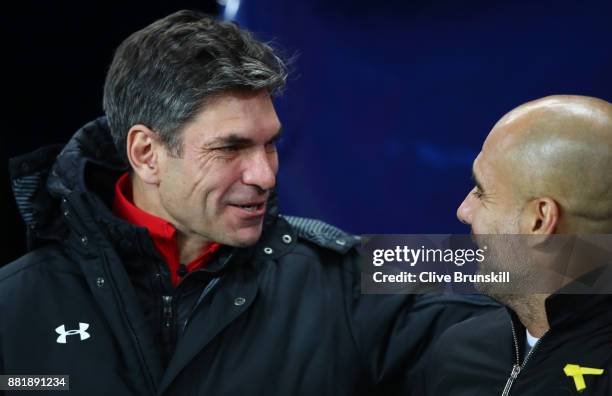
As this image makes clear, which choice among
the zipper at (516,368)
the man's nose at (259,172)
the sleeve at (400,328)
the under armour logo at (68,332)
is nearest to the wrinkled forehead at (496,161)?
the zipper at (516,368)

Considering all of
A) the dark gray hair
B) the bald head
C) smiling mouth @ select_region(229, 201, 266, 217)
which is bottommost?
the bald head

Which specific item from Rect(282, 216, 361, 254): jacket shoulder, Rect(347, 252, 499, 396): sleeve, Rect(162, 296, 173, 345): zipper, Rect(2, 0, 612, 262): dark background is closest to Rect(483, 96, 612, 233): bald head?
Rect(347, 252, 499, 396): sleeve

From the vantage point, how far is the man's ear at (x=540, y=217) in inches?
68.2

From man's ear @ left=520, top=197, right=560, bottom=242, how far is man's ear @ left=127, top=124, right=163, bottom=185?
0.95 metres

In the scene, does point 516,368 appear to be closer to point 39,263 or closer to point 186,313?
point 186,313

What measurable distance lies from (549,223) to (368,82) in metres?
1.39

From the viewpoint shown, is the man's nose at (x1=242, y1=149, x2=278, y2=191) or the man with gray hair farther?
the man's nose at (x1=242, y1=149, x2=278, y2=191)

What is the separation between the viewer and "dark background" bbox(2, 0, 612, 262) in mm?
2801

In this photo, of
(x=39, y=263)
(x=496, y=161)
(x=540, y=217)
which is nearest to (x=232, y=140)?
(x=39, y=263)

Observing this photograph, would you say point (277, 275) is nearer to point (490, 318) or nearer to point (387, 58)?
point (490, 318)

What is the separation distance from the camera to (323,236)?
2359mm

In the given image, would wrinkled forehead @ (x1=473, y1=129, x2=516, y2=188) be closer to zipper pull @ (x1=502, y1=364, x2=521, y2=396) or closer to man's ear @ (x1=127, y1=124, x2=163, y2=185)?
zipper pull @ (x1=502, y1=364, x2=521, y2=396)

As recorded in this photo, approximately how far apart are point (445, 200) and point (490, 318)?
88 centimetres

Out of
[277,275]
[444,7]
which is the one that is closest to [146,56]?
[277,275]
